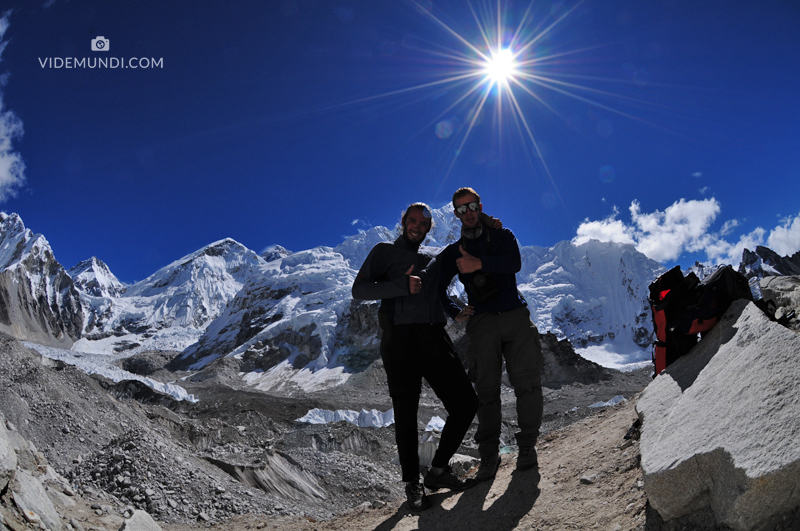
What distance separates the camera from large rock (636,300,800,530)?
1.74m

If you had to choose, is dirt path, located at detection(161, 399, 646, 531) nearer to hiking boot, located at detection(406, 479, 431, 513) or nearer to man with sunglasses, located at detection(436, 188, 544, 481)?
hiking boot, located at detection(406, 479, 431, 513)

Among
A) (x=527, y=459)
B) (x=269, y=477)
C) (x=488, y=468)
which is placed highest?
(x=527, y=459)

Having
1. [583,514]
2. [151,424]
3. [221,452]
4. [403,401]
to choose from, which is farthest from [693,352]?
[151,424]

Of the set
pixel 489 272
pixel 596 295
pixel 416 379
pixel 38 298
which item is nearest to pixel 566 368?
pixel 489 272

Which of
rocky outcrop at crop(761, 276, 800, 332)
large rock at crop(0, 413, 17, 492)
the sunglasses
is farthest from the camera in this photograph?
the sunglasses

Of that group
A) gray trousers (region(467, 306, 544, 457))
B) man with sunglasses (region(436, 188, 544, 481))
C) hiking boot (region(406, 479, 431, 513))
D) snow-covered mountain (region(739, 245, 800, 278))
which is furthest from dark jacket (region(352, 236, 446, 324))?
snow-covered mountain (region(739, 245, 800, 278))

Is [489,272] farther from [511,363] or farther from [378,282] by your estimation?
[378,282]

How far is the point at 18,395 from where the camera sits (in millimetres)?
11930

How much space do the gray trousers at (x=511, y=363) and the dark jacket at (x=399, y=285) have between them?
43cm

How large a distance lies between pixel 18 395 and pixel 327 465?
9.22 metres

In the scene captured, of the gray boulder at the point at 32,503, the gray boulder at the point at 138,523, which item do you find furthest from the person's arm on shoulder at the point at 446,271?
the gray boulder at the point at 32,503

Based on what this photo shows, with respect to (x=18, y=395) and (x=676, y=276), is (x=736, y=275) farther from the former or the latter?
(x=18, y=395)

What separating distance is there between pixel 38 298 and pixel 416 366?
215300 millimetres

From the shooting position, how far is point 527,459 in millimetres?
3771
